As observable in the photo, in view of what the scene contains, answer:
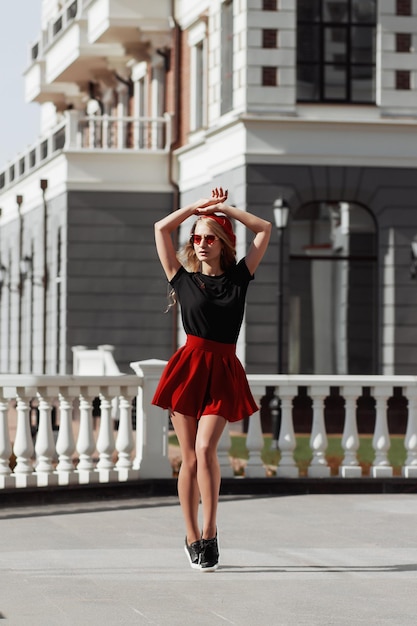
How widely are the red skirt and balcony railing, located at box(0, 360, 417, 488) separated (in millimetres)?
3468

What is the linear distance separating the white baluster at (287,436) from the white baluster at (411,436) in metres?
0.93

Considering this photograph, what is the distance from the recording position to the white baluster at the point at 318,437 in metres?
13.0

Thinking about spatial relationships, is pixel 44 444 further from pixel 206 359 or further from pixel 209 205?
pixel 209 205

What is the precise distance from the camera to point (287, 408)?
13.0 meters

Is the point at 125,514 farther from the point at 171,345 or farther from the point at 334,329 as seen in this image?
the point at 171,345

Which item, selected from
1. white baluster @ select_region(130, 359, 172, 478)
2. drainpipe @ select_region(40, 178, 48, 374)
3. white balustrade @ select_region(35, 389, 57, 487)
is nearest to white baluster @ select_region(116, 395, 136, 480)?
white baluster @ select_region(130, 359, 172, 478)

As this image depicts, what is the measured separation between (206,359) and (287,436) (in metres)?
4.43

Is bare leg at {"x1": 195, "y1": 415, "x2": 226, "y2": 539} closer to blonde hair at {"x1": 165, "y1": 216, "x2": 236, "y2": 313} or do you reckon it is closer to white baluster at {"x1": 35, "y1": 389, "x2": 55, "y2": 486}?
blonde hair at {"x1": 165, "y1": 216, "x2": 236, "y2": 313}

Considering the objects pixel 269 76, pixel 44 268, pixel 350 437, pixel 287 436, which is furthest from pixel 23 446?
pixel 44 268

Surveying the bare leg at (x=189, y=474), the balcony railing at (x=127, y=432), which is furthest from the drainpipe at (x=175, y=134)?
the bare leg at (x=189, y=474)

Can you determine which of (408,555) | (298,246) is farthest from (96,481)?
(298,246)

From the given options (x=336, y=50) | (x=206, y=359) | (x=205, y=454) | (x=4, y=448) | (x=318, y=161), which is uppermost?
(x=336, y=50)

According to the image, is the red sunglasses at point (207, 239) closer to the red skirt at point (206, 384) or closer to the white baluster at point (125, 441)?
the red skirt at point (206, 384)

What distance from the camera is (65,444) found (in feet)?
40.3
